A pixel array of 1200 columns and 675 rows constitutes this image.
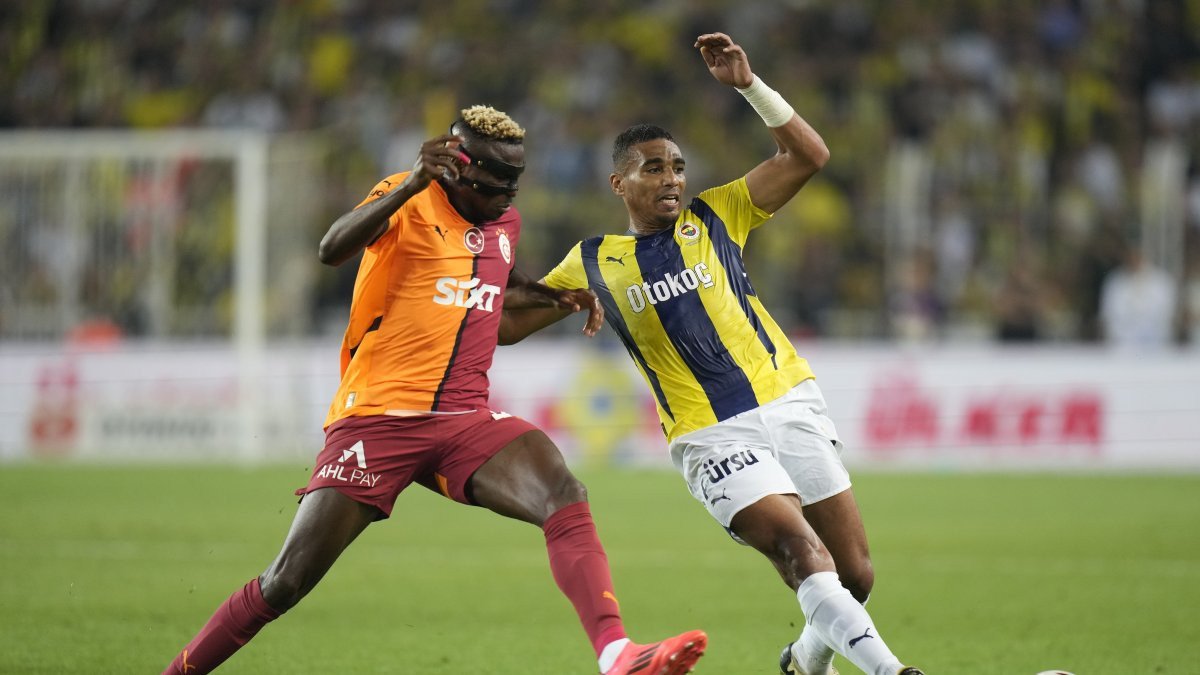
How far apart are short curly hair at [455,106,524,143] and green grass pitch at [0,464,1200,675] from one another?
2.50 m

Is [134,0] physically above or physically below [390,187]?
above

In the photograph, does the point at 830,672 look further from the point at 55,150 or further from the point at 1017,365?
the point at 55,150

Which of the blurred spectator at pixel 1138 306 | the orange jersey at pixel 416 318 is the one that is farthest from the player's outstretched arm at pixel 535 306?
the blurred spectator at pixel 1138 306

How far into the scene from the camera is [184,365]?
762 inches

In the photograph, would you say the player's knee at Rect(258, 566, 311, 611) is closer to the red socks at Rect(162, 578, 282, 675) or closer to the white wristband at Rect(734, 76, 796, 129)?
the red socks at Rect(162, 578, 282, 675)

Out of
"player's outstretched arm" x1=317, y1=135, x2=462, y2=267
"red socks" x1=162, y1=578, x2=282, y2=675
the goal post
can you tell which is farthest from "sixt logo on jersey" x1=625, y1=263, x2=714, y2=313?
the goal post

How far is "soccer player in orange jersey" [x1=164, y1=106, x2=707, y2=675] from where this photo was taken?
5797 mm

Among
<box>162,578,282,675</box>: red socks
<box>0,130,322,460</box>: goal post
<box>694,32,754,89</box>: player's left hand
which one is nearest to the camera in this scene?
<box>162,578,282,675</box>: red socks

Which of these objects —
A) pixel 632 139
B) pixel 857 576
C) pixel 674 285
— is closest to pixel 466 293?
pixel 674 285

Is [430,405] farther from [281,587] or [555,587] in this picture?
[555,587]

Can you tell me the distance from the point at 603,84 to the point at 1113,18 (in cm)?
761

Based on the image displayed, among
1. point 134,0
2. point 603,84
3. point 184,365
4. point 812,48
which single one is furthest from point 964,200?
point 134,0

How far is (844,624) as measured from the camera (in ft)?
18.1

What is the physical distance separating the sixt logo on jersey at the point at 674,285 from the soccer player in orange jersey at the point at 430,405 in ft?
0.84
